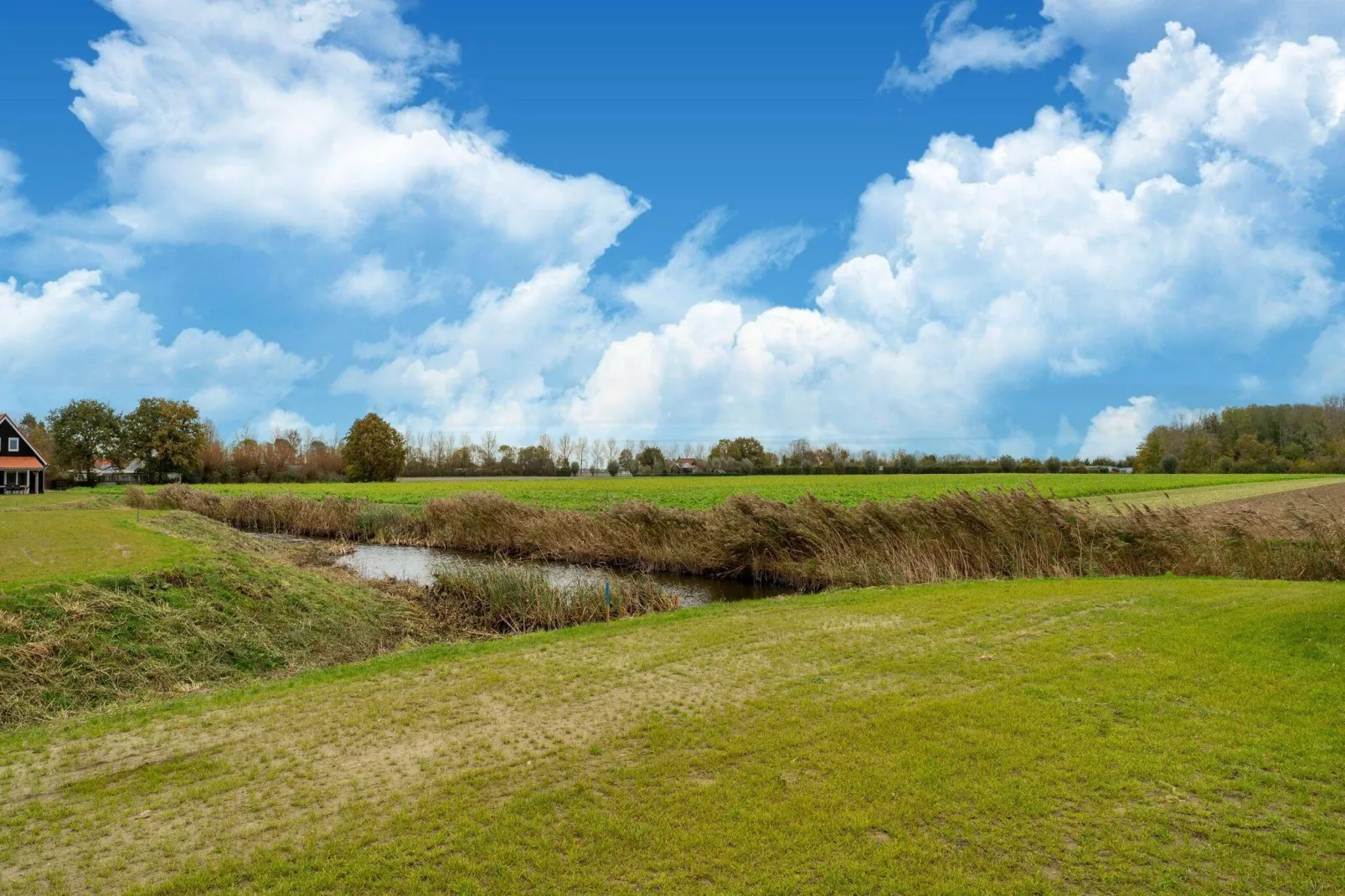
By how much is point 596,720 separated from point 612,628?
4.60 meters

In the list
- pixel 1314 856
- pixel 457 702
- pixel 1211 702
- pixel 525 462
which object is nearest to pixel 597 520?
pixel 457 702

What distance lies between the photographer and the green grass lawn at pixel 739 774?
4379 mm

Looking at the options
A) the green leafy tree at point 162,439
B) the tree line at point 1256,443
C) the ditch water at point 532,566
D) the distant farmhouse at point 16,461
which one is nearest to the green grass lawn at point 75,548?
the ditch water at point 532,566

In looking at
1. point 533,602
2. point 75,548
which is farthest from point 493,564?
point 75,548

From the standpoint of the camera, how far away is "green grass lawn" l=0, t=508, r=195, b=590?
12.8 m

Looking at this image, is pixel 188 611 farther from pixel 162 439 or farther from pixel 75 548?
pixel 162 439

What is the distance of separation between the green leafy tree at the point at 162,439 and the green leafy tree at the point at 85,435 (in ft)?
3.78

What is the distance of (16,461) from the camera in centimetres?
4919

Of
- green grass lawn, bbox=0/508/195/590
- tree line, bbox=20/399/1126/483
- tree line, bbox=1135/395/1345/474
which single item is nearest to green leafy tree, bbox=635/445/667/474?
tree line, bbox=20/399/1126/483

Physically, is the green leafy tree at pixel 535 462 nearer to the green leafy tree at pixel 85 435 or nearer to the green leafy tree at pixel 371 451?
the green leafy tree at pixel 371 451

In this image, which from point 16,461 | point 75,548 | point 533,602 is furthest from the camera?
point 16,461

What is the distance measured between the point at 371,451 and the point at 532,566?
64.4 metres

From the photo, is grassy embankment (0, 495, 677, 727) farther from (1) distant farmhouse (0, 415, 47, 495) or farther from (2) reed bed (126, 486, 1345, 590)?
(1) distant farmhouse (0, 415, 47, 495)

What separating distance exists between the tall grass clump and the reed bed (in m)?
4.43
